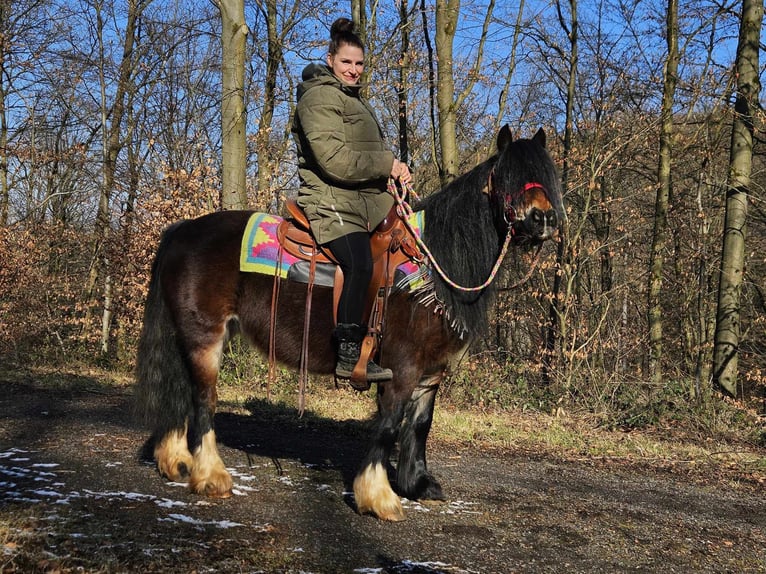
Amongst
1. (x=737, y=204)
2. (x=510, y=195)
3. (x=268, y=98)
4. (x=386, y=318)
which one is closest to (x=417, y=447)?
(x=386, y=318)

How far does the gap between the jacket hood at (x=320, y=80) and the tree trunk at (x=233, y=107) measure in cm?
595

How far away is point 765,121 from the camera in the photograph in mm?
9742

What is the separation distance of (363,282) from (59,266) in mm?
13421

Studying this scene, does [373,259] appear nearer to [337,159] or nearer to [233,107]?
[337,159]

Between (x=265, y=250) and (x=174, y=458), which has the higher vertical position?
(x=265, y=250)

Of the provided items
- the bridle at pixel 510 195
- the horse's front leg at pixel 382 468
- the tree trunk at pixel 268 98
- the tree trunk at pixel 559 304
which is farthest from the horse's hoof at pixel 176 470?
the tree trunk at pixel 268 98

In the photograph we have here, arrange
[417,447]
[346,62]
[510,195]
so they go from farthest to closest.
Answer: [417,447]
[346,62]
[510,195]

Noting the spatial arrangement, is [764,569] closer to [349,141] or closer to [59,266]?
[349,141]

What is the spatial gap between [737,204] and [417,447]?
8.28 metres

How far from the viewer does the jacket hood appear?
4359 mm

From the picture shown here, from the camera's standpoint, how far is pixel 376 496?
4195 mm

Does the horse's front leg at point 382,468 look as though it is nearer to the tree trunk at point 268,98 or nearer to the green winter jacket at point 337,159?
the green winter jacket at point 337,159

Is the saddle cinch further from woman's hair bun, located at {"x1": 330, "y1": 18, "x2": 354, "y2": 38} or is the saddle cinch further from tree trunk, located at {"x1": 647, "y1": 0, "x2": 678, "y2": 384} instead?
tree trunk, located at {"x1": 647, "y1": 0, "x2": 678, "y2": 384}

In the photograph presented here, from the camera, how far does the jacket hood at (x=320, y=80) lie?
436 cm
